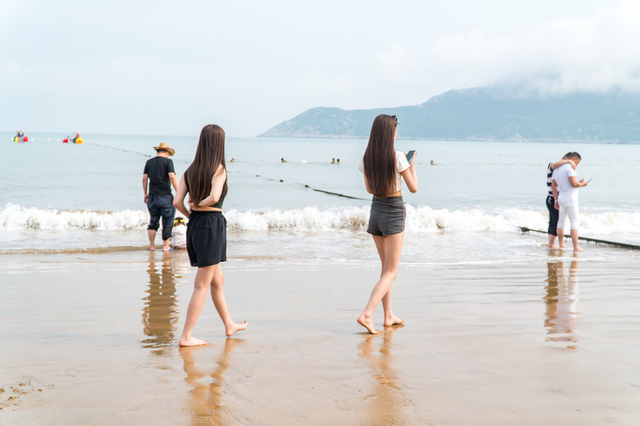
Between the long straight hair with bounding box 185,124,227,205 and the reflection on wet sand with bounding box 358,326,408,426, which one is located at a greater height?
the long straight hair with bounding box 185,124,227,205

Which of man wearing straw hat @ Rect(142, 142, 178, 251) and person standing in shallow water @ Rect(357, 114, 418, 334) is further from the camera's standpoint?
man wearing straw hat @ Rect(142, 142, 178, 251)

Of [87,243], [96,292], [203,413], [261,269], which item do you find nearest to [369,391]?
[203,413]

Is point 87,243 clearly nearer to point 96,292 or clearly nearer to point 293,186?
point 96,292

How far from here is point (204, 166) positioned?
4.09 m

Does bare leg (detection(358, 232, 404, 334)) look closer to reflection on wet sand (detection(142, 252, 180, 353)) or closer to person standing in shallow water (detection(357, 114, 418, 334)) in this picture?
person standing in shallow water (detection(357, 114, 418, 334))

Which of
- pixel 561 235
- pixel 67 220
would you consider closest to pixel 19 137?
pixel 67 220

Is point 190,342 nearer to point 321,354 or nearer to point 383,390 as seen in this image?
point 321,354

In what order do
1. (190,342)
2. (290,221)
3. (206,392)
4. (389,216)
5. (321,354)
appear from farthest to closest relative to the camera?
(290,221) → (389,216) → (190,342) → (321,354) → (206,392)

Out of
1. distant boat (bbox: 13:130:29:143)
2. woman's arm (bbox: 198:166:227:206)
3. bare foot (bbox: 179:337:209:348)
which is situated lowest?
bare foot (bbox: 179:337:209:348)

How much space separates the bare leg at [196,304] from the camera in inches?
164

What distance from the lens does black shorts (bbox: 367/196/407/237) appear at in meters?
4.57

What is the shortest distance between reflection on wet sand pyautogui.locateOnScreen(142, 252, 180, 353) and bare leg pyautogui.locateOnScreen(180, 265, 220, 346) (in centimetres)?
21

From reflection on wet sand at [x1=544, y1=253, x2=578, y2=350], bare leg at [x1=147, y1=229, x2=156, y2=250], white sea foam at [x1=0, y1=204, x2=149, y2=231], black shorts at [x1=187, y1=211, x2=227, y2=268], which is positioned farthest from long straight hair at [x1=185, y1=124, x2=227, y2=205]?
white sea foam at [x1=0, y1=204, x2=149, y2=231]

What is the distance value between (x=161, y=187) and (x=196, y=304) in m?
5.65
